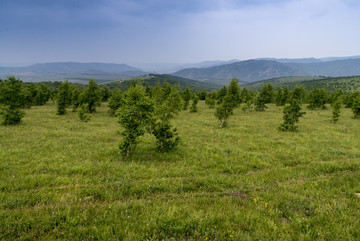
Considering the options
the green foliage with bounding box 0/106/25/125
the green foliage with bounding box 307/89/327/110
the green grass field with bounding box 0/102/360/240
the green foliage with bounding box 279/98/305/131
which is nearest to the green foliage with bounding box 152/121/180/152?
the green grass field with bounding box 0/102/360/240

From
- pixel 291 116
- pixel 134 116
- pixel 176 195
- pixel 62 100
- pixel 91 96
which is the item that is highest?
pixel 91 96

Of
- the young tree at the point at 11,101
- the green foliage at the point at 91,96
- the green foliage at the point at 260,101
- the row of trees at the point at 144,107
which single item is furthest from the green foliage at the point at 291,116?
the green foliage at the point at 91,96

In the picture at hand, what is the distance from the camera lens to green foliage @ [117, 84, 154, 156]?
12.1 meters

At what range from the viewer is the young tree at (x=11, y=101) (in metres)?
23.7

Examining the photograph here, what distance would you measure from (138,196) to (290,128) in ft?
79.8

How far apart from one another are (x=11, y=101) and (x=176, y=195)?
102ft

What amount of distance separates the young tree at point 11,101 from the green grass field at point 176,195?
14681 mm

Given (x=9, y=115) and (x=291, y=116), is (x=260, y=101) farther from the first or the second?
(x=9, y=115)

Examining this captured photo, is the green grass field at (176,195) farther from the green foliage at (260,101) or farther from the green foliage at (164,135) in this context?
the green foliage at (260,101)

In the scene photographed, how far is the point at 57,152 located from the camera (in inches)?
515

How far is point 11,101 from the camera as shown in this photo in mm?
24547

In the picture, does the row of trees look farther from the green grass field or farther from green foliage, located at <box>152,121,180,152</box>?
the green grass field

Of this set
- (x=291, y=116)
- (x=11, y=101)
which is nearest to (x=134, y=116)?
(x=291, y=116)

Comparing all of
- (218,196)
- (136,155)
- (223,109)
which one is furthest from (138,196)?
(223,109)
